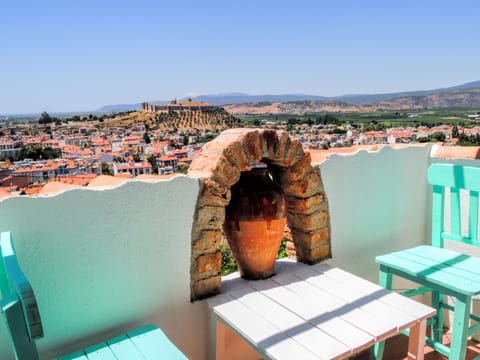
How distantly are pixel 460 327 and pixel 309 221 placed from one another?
0.92m

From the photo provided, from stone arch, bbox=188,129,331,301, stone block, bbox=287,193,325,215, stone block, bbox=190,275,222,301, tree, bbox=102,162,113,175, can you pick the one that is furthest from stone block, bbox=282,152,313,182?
tree, bbox=102,162,113,175

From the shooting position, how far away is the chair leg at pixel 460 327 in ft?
6.03

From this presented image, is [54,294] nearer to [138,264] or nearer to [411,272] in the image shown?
[138,264]

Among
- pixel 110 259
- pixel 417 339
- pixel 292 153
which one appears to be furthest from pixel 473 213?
pixel 110 259

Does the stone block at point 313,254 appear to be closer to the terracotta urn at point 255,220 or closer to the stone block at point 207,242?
the terracotta urn at point 255,220

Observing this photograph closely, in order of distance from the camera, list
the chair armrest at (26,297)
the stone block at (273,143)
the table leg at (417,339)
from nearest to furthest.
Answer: the chair armrest at (26,297)
the table leg at (417,339)
the stone block at (273,143)

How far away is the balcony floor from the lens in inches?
97.0

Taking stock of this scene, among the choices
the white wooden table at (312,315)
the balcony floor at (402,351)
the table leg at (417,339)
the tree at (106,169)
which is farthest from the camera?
the tree at (106,169)

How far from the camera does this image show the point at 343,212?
2502 millimetres

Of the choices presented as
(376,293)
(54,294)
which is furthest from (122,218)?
(376,293)

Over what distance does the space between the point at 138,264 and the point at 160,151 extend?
48798 millimetres

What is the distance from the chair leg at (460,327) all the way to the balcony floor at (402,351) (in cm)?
64

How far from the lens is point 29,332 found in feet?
2.85

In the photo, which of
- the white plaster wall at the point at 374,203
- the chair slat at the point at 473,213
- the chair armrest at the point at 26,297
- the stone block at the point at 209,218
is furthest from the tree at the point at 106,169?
the chair armrest at the point at 26,297
